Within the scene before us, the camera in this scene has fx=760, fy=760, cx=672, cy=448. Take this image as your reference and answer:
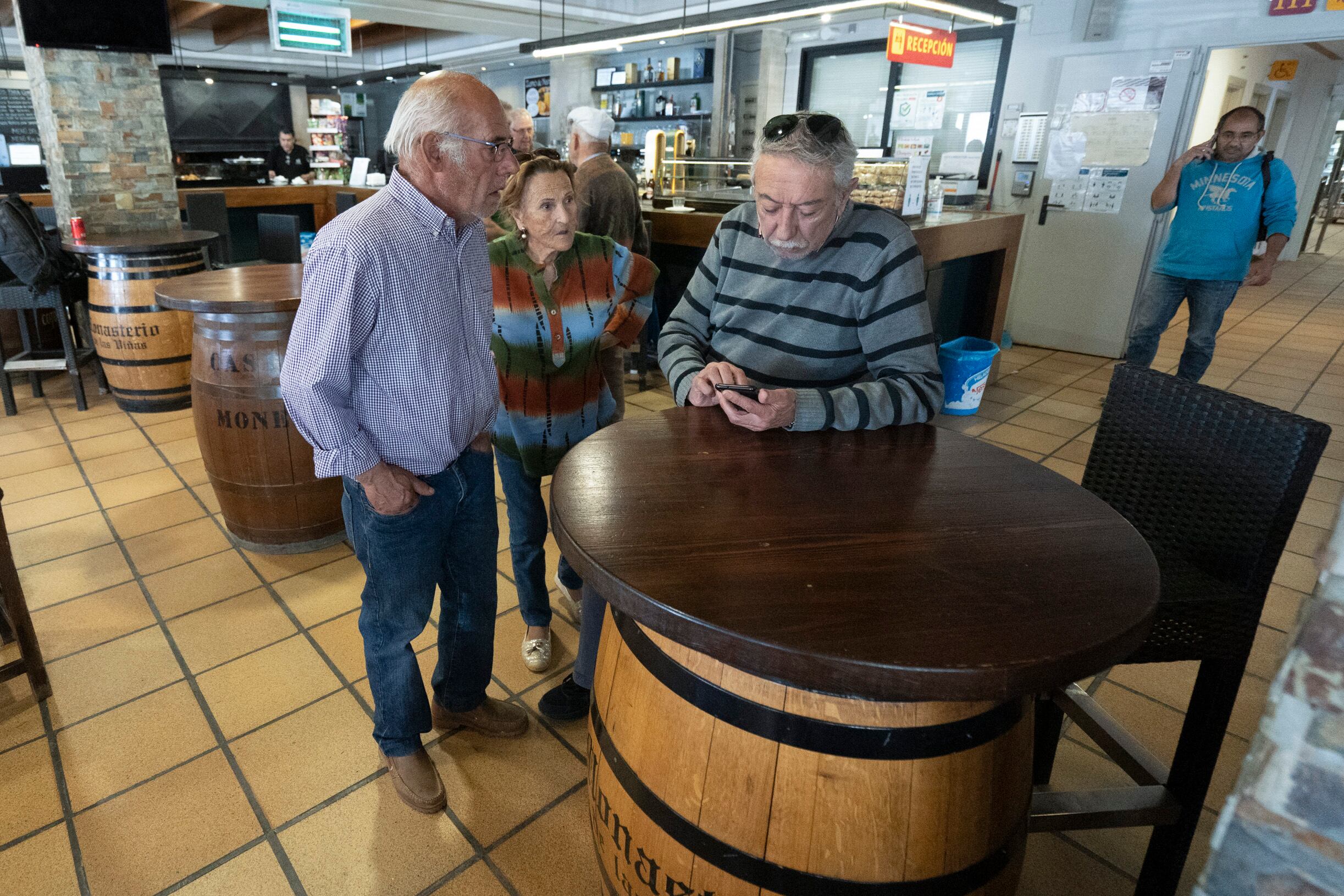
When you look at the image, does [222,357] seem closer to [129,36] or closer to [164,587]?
[164,587]

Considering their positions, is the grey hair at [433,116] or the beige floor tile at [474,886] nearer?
the grey hair at [433,116]

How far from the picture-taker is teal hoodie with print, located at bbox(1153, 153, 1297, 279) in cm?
388

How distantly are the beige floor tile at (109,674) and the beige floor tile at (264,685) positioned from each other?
153 millimetres

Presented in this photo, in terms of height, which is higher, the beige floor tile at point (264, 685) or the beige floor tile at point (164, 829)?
the beige floor tile at point (264, 685)

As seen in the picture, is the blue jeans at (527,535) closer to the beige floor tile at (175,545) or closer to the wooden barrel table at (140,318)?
the beige floor tile at (175,545)

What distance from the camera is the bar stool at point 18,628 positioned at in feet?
6.52

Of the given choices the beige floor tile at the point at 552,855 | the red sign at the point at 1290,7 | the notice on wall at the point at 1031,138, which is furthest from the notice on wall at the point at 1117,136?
the beige floor tile at the point at 552,855

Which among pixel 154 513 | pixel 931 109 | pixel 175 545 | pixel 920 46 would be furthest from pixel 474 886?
pixel 931 109

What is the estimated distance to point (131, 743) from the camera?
1.98 meters

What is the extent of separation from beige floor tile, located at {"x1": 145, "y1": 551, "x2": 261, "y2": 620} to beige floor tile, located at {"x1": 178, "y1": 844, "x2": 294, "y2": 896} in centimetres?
117

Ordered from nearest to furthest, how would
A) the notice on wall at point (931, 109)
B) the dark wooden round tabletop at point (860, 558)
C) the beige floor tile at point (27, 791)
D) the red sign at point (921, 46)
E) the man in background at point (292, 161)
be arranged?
the dark wooden round tabletop at point (860, 558), the beige floor tile at point (27, 791), the red sign at point (921, 46), the notice on wall at point (931, 109), the man in background at point (292, 161)

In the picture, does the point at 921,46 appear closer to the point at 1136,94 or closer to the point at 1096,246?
→ the point at 1136,94

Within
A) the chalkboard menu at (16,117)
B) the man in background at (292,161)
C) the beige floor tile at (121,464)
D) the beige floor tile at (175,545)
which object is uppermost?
the chalkboard menu at (16,117)

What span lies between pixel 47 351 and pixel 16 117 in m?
12.2
